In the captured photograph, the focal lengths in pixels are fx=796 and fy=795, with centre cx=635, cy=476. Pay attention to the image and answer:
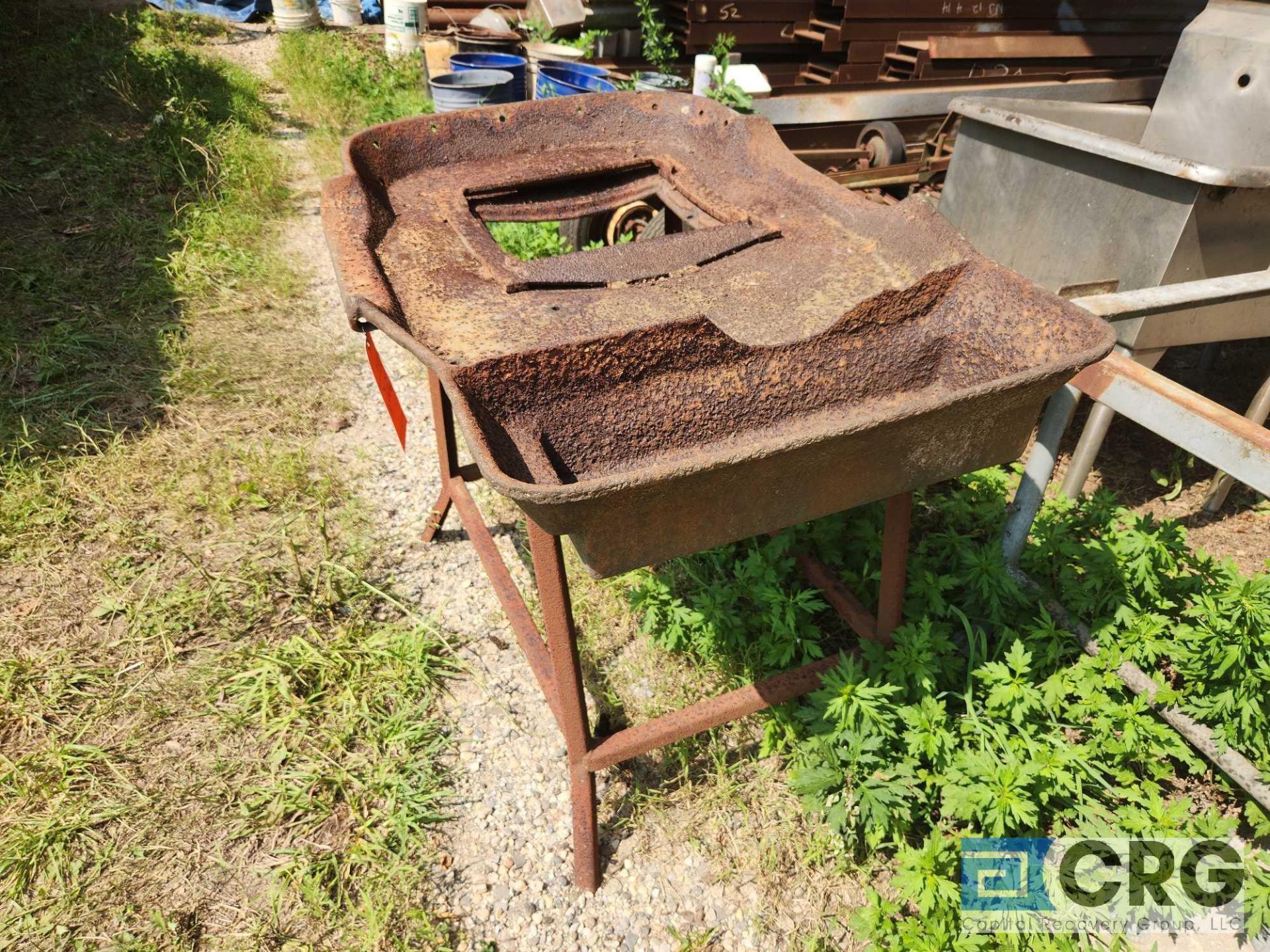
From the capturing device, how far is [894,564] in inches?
82.5

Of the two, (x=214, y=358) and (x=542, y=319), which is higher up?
(x=542, y=319)

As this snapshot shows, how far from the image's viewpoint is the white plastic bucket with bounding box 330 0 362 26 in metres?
9.44

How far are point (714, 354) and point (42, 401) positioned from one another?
10.6ft

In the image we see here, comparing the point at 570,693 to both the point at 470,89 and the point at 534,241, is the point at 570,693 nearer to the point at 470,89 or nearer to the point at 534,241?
Result: the point at 534,241

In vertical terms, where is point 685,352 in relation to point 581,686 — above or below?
above

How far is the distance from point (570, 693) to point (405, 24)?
8136 mm

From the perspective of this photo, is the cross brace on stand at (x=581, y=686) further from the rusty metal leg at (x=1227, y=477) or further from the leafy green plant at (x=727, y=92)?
the leafy green plant at (x=727, y=92)

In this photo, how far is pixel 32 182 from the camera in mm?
5223

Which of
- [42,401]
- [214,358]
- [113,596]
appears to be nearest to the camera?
[113,596]

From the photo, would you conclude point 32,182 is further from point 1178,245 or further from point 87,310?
point 1178,245

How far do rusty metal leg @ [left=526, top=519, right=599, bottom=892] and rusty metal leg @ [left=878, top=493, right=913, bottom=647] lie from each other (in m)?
0.85

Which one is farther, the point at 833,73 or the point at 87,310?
the point at 833,73

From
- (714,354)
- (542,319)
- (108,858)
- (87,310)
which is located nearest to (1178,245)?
(714,354)

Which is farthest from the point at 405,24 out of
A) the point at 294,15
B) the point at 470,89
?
the point at 470,89
